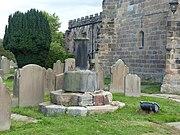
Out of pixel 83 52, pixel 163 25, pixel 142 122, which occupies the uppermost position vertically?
pixel 163 25

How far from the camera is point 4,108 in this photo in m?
7.81

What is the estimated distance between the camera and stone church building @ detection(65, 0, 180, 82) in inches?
661

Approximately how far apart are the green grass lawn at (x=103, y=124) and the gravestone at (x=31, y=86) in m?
0.78

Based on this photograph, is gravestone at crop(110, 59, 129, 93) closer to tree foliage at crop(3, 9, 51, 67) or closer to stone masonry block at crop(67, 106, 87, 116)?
stone masonry block at crop(67, 106, 87, 116)

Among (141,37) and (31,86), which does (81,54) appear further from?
(141,37)

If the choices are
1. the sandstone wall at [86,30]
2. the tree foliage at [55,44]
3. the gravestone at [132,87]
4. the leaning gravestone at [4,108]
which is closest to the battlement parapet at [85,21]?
the sandstone wall at [86,30]

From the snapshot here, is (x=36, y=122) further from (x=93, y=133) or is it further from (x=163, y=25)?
(x=163, y=25)

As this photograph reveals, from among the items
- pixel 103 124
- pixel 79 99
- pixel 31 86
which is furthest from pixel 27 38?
pixel 103 124

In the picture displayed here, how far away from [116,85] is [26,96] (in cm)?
488

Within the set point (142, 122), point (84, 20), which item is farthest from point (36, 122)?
point (84, 20)

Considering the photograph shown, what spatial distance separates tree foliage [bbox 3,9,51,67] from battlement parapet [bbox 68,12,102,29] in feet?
32.5

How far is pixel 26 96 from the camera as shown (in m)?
11.0

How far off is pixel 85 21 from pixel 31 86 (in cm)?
2788

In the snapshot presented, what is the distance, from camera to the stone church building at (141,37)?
1678 centimetres
